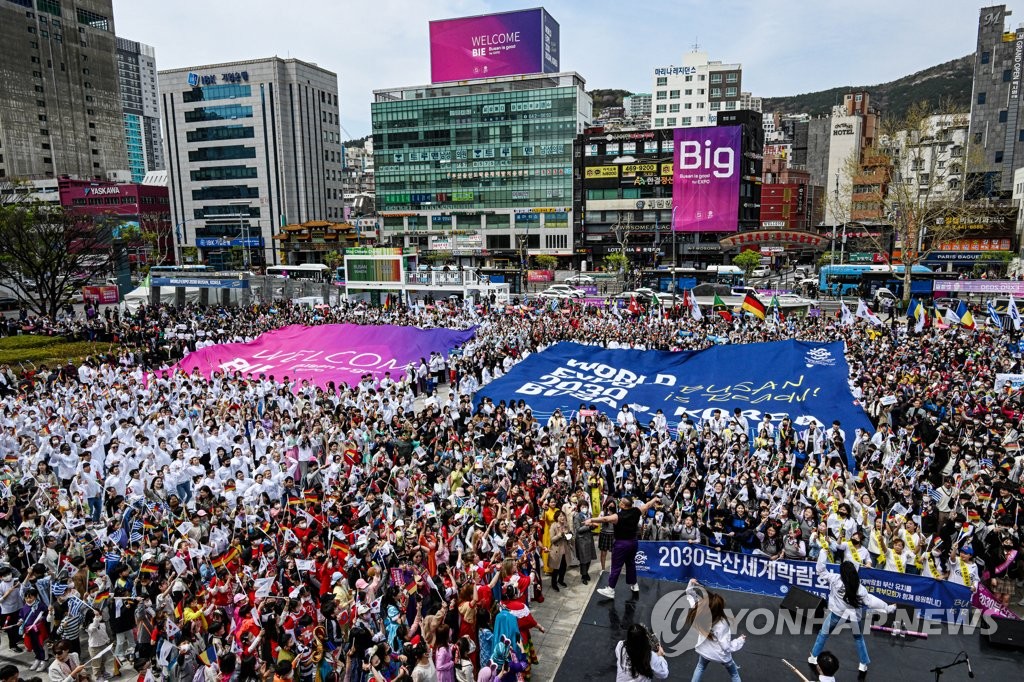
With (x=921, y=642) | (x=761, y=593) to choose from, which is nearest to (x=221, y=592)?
(x=761, y=593)

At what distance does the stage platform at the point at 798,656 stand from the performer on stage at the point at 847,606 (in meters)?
0.24

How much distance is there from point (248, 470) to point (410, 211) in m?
78.2

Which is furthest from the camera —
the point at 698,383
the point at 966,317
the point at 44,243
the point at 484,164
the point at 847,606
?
the point at 484,164

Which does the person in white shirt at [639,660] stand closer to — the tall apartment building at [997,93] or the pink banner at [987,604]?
the pink banner at [987,604]

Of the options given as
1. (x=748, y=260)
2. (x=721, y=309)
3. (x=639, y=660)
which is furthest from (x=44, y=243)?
(x=748, y=260)

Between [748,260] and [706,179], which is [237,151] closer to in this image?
[706,179]

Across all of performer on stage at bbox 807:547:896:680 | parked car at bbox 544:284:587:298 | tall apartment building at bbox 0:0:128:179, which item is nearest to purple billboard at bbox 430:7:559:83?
parked car at bbox 544:284:587:298


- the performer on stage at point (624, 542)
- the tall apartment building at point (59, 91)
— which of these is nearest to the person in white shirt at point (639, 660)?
the performer on stage at point (624, 542)

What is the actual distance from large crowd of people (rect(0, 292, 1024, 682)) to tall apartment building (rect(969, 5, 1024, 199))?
69972mm

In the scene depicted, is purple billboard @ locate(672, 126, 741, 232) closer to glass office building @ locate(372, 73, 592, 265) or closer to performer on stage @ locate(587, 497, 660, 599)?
glass office building @ locate(372, 73, 592, 265)

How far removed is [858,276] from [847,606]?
1837 inches

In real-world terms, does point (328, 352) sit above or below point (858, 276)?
below

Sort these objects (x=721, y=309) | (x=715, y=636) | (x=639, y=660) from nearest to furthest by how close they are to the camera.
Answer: (x=639, y=660), (x=715, y=636), (x=721, y=309)

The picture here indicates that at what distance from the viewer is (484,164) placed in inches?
3329
